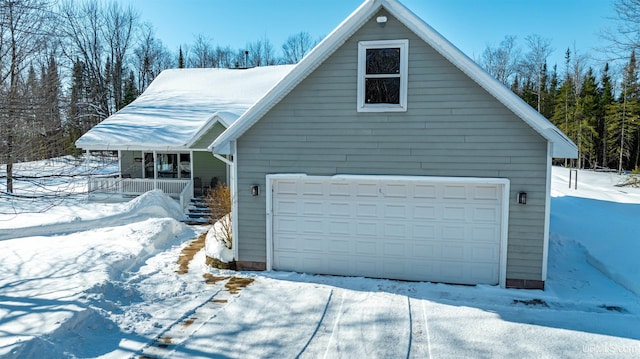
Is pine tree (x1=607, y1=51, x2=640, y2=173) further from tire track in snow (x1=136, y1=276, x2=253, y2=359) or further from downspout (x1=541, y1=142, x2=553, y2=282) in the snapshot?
tire track in snow (x1=136, y1=276, x2=253, y2=359)

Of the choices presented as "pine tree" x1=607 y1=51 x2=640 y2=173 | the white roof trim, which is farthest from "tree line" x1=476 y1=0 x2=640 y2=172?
the white roof trim

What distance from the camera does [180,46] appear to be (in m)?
49.2

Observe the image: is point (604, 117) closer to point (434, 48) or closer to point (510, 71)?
point (510, 71)

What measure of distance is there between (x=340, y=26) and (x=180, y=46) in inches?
1832

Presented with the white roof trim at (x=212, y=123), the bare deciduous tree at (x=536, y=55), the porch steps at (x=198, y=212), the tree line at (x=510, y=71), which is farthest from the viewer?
the bare deciduous tree at (x=536, y=55)

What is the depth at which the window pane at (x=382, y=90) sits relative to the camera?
8.17m

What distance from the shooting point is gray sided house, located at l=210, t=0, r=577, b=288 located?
780 centimetres

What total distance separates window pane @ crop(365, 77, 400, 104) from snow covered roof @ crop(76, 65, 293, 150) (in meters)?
8.88

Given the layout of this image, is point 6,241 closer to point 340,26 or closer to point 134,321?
point 134,321

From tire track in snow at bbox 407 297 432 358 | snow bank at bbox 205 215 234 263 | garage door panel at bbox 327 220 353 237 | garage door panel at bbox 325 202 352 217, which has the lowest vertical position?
tire track in snow at bbox 407 297 432 358

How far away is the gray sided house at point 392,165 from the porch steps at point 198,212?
6591 millimetres

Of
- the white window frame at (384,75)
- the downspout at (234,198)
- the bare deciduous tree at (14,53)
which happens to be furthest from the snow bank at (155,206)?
the white window frame at (384,75)

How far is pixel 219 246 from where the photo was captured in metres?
9.45

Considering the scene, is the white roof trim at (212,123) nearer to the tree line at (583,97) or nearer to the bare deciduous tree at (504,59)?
the tree line at (583,97)
